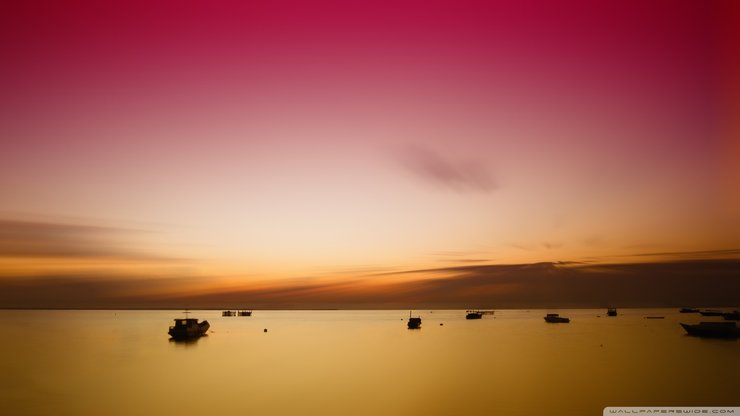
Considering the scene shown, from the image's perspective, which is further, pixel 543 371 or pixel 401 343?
pixel 401 343

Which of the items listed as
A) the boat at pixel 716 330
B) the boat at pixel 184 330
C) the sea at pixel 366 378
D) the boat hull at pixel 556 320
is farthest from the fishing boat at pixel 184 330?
the boat hull at pixel 556 320

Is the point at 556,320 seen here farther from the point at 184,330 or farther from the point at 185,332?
the point at 184,330

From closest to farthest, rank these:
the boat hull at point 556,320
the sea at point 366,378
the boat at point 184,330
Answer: the sea at point 366,378, the boat at point 184,330, the boat hull at point 556,320

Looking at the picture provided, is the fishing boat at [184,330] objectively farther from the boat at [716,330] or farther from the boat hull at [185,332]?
the boat at [716,330]

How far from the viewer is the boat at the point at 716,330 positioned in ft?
147

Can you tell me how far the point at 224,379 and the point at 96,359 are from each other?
43.3 feet

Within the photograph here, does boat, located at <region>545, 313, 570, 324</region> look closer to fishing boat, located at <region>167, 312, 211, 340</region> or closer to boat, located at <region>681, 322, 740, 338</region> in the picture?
boat, located at <region>681, 322, 740, 338</region>

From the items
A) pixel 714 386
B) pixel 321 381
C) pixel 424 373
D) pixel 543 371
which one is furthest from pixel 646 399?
pixel 321 381

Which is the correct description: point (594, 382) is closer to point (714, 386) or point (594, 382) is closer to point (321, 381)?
point (714, 386)

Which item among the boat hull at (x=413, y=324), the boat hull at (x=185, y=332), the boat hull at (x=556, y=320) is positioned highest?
the boat hull at (x=185, y=332)

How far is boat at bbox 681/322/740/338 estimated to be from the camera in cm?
4488

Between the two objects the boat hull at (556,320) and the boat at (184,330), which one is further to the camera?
the boat hull at (556,320)

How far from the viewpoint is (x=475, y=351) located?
129 ft

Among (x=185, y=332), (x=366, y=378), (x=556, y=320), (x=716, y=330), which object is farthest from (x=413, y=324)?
(x=366, y=378)
